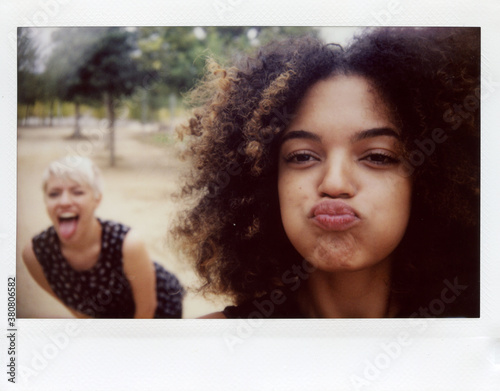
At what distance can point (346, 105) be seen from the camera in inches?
39.5

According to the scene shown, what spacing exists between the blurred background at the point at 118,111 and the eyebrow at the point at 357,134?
0.26 metres

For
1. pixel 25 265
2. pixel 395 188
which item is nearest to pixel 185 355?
pixel 25 265

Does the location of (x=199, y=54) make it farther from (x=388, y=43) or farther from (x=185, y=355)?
(x=185, y=355)

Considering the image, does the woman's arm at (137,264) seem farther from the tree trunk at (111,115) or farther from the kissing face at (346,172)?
the kissing face at (346,172)

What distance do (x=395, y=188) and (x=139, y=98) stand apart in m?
0.69

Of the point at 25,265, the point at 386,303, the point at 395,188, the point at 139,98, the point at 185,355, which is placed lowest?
the point at 185,355

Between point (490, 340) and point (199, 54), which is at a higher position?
point (199, 54)

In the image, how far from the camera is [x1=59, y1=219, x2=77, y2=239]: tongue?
1087 mm

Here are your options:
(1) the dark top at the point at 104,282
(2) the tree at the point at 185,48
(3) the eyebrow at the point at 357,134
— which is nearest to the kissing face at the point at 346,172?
(3) the eyebrow at the point at 357,134

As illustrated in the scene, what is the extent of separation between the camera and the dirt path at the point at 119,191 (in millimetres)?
1085

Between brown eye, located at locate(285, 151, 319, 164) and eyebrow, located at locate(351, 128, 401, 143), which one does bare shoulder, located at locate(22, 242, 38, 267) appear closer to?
brown eye, located at locate(285, 151, 319, 164)

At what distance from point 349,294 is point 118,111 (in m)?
0.76

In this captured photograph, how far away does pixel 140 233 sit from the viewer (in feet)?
3.59

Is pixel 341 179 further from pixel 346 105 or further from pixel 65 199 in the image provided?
pixel 65 199
